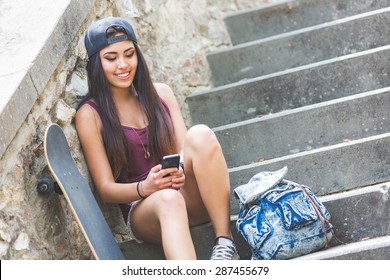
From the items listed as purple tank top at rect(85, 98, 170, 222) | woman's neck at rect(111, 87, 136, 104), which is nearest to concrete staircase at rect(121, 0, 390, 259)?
purple tank top at rect(85, 98, 170, 222)

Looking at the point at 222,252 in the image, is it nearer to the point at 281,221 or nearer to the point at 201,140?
the point at 281,221

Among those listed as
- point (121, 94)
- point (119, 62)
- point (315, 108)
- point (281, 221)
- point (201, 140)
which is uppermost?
point (119, 62)

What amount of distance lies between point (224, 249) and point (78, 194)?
0.72 meters

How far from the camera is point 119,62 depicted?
3.76 m

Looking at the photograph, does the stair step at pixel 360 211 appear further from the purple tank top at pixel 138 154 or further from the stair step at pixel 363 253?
the purple tank top at pixel 138 154

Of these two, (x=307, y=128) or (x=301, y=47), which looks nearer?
(x=307, y=128)

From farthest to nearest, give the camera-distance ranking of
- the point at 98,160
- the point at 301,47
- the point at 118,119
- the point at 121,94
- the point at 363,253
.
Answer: the point at 301,47 → the point at 121,94 → the point at 118,119 → the point at 98,160 → the point at 363,253

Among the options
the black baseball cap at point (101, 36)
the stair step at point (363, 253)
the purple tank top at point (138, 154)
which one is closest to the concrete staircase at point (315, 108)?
the stair step at point (363, 253)

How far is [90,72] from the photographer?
382 centimetres

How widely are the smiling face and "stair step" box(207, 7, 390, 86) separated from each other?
1.68 m

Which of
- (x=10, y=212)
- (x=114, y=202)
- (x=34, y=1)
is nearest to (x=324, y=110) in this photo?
(x=114, y=202)

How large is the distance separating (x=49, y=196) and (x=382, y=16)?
2715 millimetres

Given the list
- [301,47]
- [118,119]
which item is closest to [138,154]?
[118,119]

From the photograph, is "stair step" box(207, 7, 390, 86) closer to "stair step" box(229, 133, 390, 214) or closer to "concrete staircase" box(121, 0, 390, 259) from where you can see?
"concrete staircase" box(121, 0, 390, 259)
